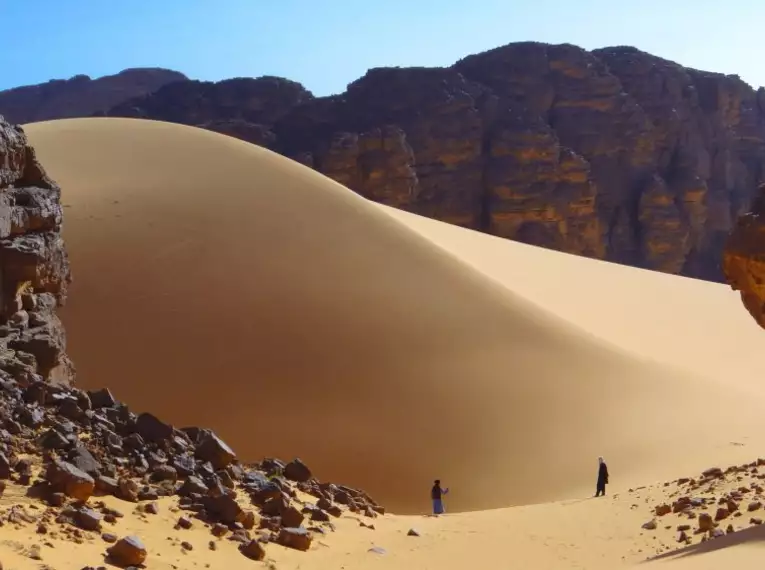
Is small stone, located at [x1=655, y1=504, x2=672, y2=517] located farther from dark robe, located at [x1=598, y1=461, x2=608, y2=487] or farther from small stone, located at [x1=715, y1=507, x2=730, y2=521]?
dark robe, located at [x1=598, y1=461, x2=608, y2=487]

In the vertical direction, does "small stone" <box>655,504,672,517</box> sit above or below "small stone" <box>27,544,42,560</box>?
below

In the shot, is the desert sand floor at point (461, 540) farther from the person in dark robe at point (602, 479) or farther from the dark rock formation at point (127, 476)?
the person in dark robe at point (602, 479)

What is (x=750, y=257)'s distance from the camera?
8289mm

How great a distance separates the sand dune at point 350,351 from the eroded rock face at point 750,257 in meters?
4.68

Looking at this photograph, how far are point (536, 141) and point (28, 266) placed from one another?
40.9 m

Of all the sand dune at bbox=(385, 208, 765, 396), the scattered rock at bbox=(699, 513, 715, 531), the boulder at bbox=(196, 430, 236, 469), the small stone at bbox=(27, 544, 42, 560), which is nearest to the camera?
the small stone at bbox=(27, 544, 42, 560)

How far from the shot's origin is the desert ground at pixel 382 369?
9.42 metres

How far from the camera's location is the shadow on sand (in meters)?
6.44

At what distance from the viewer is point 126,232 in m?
17.5

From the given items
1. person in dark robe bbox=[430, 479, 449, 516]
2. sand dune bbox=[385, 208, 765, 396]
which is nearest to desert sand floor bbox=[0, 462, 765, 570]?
person in dark robe bbox=[430, 479, 449, 516]

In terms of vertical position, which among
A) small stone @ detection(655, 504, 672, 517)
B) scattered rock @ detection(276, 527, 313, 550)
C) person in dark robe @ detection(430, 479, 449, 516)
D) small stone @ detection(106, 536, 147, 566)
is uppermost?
small stone @ detection(106, 536, 147, 566)

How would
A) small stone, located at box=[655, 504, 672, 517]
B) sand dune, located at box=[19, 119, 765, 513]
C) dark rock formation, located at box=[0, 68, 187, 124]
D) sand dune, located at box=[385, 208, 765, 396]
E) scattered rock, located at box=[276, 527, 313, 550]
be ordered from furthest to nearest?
1. dark rock formation, located at box=[0, 68, 187, 124]
2. sand dune, located at box=[385, 208, 765, 396]
3. sand dune, located at box=[19, 119, 765, 513]
4. small stone, located at box=[655, 504, 672, 517]
5. scattered rock, located at box=[276, 527, 313, 550]

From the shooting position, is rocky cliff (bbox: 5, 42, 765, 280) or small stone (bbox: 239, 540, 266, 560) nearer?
small stone (bbox: 239, 540, 266, 560)

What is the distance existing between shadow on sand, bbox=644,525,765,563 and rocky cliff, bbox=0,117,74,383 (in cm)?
533
